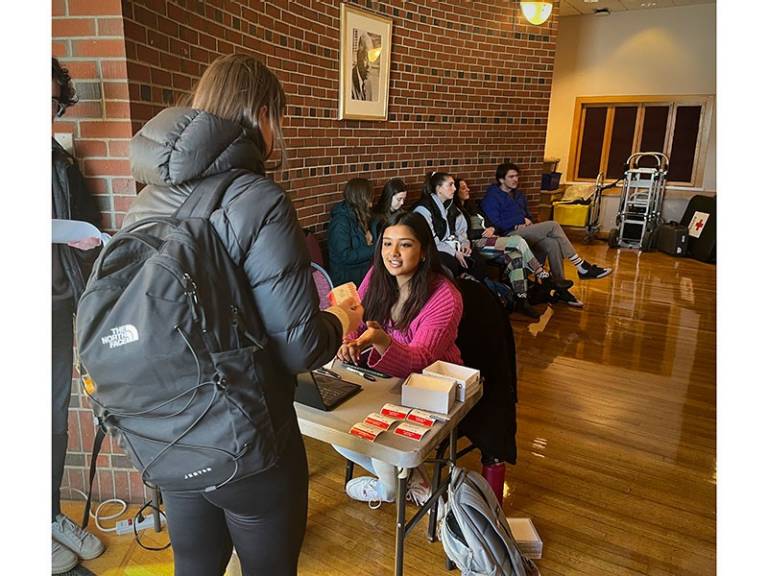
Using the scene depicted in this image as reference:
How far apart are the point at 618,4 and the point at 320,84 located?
6048 millimetres

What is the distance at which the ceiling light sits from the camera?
17.5 ft

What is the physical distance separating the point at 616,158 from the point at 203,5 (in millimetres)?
7772

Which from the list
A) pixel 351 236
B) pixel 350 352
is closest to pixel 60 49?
pixel 350 352

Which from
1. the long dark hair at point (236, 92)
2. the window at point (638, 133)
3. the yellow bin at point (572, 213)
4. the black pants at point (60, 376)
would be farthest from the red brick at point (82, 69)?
the window at point (638, 133)

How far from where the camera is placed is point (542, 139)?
6297 mm

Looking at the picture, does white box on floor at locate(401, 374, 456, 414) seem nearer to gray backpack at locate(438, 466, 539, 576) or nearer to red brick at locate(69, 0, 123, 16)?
gray backpack at locate(438, 466, 539, 576)

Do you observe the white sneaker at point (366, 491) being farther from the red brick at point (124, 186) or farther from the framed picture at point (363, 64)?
the framed picture at point (363, 64)

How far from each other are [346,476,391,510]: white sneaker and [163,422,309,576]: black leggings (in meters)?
1.01

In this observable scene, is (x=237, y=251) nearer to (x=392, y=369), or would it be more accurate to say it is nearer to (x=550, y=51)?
(x=392, y=369)

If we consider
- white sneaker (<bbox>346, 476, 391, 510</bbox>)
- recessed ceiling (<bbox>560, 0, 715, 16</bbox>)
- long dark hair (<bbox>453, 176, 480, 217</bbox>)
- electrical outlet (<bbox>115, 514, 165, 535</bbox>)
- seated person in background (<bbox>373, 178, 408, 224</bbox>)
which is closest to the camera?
electrical outlet (<bbox>115, 514, 165, 535</bbox>)

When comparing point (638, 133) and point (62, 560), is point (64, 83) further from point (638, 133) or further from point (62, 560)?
point (638, 133)

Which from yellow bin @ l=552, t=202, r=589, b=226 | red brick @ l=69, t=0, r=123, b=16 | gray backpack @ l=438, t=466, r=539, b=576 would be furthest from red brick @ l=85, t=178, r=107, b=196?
yellow bin @ l=552, t=202, r=589, b=226

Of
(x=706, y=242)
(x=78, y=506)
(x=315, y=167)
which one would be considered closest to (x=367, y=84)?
(x=315, y=167)

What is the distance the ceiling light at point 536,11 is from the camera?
532 centimetres
